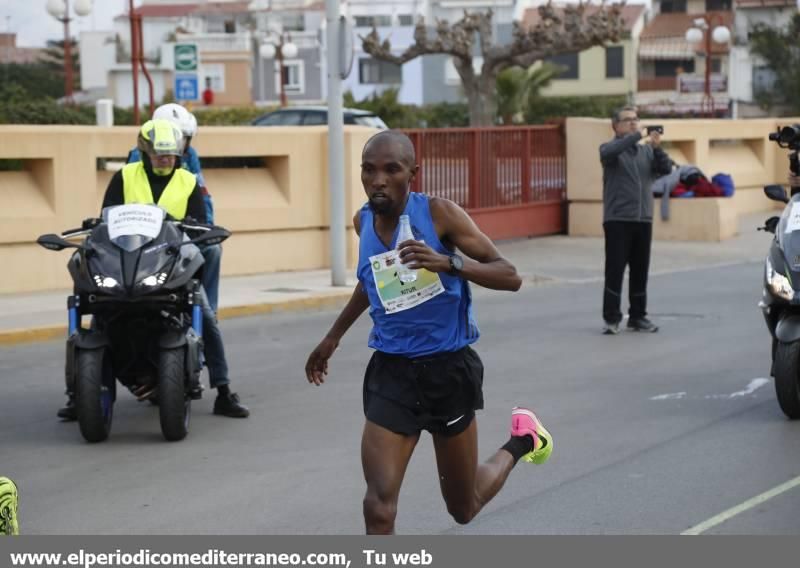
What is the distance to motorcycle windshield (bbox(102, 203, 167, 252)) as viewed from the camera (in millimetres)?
8688

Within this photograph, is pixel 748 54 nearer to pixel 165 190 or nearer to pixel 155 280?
pixel 165 190

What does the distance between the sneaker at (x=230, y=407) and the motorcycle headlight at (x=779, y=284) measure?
10.6ft

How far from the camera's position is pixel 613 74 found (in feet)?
286

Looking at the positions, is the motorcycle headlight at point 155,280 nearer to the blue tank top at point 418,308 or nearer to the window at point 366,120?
the blue tank top at point 418,308

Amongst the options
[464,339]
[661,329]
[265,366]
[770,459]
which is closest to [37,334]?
[265,366]

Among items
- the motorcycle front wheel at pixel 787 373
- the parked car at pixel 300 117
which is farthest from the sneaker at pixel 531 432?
the parked car at pixel 300 117

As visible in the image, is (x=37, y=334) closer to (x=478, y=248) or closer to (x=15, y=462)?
(x=15, y=462)

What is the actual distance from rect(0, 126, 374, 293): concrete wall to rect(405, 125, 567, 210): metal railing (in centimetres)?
193

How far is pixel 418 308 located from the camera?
570 cm

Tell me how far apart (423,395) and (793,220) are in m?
4.52

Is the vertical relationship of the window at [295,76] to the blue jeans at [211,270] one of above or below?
above

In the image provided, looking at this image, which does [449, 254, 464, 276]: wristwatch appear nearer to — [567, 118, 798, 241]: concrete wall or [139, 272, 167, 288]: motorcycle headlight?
[139, 272, 167, 288]: motorcycle headlight

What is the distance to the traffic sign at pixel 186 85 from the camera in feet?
96.8

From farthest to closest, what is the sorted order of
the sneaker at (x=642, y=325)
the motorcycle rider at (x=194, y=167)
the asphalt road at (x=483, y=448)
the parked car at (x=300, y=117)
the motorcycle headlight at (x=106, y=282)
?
1. the parked car at (x=300, y=117)
2. the sneaker at (x=642, y=325)
3. the motorcycle rider at (x=194, y=167)
4. the motorcycle headlight at (x=106, y=282)
5. the asphalt road at (x=483, y=448)
